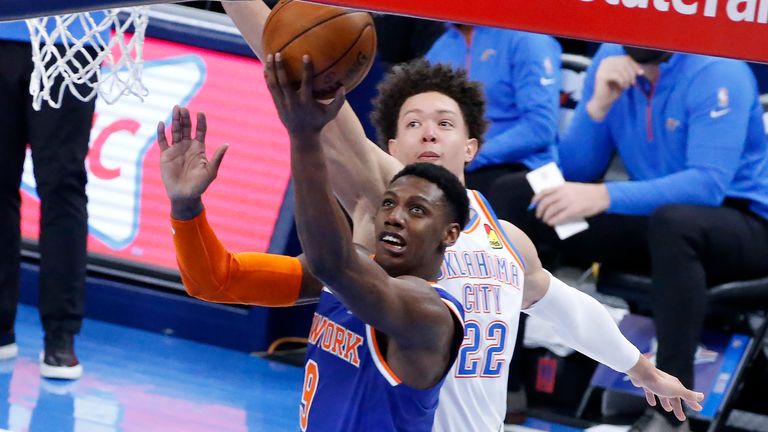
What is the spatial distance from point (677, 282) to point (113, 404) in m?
2.53

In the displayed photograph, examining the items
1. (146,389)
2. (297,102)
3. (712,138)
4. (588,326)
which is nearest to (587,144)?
(712,138)

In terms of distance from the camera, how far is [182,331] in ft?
23.6

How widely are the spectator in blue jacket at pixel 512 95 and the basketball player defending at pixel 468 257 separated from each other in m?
2.18

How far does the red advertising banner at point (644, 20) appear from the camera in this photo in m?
2.54

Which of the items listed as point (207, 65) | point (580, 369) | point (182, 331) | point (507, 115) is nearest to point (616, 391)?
point (580, 369)

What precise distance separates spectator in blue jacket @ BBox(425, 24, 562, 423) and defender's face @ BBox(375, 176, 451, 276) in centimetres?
324

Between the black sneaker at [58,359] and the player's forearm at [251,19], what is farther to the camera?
the black sneaker at [58,359]

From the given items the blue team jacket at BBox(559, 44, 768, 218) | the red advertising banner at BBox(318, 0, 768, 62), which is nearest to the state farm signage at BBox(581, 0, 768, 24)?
the red advertising banner at BBox(318, 0, 768, 62)

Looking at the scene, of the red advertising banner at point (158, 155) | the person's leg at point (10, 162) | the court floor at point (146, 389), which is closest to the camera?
the court floor at point (146, 389)

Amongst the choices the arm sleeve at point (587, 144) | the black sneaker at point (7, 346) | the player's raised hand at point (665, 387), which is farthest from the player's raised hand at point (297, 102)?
the arm sleeve at point (587, 144)

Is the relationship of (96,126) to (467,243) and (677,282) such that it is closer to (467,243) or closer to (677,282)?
(677,282)

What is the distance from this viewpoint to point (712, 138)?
20.0 feet

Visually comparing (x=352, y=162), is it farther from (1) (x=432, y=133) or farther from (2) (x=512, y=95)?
(2) (x=512, y=95)

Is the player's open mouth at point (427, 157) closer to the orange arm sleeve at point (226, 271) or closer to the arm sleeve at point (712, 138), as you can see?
the orange arm sleeve at point (226, 271)
